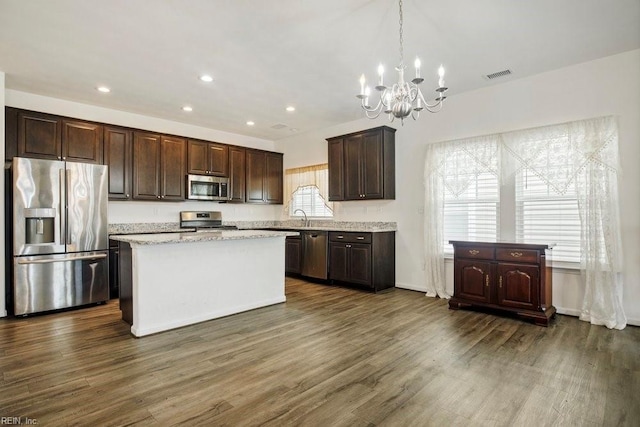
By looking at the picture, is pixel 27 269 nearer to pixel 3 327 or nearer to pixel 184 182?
pixel 3 327

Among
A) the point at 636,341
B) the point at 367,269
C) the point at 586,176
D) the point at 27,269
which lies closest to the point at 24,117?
the point at 27,269

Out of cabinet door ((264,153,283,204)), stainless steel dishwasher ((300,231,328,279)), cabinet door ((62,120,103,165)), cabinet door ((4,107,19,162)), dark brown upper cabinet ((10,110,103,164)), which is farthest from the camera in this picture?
cabinet door ((264,153,283,204))

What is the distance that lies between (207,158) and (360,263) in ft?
10.6

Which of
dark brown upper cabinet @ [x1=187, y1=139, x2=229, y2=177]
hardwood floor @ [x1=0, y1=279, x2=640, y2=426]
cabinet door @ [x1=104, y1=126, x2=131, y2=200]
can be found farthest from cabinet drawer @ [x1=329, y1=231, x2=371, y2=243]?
cabinet door @ [x1=104, y1=126, x2=131, y2=200]

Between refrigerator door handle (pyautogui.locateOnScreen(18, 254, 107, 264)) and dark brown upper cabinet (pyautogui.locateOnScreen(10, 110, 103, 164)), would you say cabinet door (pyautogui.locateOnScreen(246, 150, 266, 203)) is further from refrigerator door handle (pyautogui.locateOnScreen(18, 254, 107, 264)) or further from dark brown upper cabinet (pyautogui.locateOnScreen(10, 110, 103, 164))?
refrigerator door handle (pyautogui.locateOnScreen(18, 254, 107, 264))

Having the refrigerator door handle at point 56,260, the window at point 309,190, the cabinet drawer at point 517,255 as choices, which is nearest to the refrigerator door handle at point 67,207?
the refrigerator door handle at point 56,260

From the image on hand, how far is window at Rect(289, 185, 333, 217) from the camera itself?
6.57m

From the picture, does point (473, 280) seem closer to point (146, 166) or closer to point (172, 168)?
point (172, 168)

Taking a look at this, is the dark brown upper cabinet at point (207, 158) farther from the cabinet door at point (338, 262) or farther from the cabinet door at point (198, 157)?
the cabinet door at point (338, 262)

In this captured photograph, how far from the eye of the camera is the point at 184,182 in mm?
5723

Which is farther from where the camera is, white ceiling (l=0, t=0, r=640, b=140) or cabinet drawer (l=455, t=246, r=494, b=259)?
cabinet drawer (l=455, t=246, r=494, b=259)

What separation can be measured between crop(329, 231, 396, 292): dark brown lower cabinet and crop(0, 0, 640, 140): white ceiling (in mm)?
2126

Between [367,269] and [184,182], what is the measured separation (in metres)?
3.32

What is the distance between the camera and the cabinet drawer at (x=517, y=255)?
12.1 ft
